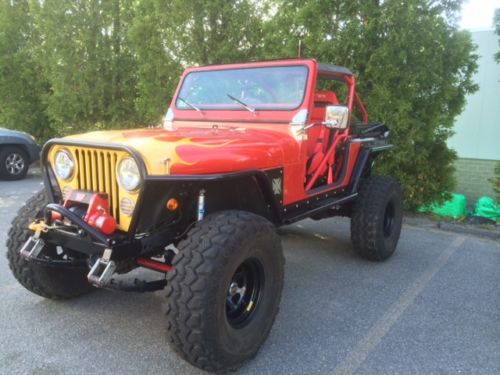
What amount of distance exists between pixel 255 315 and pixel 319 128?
2.11 m

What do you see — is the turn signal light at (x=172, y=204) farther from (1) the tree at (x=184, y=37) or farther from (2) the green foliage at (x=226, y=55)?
(1) the tree at (x=184, y=37)

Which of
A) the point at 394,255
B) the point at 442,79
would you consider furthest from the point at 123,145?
the point at 442,79

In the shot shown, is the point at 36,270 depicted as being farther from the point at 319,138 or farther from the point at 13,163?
the point at 13,163

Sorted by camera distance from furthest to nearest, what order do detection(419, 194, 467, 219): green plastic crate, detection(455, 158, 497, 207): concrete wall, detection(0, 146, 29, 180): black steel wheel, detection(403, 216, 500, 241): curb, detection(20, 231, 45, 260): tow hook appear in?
detection(0, 146, 29, 180): black steel wheel
detection(455, 158, 497, 207): concrete wall
detection(419, 194, 467, 219): green plastic crate
detection(403, 216, 500, 241): curb
detection(20, 231, 45, 260): tow hook

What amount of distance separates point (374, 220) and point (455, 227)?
2.32 metres

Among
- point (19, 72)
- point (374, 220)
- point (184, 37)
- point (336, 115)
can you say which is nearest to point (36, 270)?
point (336, 115)

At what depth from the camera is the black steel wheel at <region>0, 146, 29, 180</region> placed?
340 inches

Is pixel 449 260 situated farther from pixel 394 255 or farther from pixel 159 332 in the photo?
pixel 159 332

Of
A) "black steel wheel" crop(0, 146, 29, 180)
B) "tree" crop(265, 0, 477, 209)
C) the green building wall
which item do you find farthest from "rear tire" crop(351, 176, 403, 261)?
"black steel wheel" crop(0, 146, 29, 180)

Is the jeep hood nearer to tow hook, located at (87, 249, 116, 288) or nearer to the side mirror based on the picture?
the side mirror

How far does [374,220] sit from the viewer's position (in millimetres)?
4195

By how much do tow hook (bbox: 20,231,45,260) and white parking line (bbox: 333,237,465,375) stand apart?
190 centimetres

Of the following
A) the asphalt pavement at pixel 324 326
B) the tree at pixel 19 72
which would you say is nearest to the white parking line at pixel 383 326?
the asphalt pavement at pixel 324 326

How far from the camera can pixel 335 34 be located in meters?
6.21
